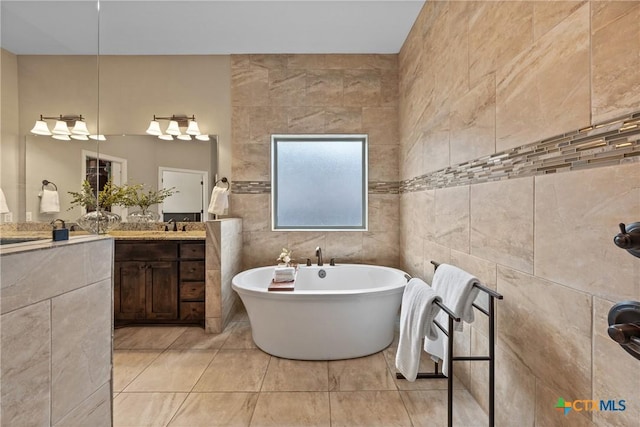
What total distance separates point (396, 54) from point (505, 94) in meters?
2.33

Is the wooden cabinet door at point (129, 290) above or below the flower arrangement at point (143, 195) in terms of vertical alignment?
below

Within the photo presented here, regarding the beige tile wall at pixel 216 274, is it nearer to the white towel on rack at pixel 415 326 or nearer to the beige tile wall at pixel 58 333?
the beige tile wall at pixel 58 333

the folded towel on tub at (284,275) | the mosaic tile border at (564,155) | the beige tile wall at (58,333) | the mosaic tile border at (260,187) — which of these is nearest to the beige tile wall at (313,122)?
the mosaic tile border at (260,187)

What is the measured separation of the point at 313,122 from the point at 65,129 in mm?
2558

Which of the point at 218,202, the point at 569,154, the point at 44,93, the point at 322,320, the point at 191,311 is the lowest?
the point at 191,311

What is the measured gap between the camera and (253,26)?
293cm

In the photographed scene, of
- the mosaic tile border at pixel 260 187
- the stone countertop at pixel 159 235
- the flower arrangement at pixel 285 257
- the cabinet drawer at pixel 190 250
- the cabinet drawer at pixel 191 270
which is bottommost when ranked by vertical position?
the cabinet drawer at pixel 191 270

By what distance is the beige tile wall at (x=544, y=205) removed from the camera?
94 cm

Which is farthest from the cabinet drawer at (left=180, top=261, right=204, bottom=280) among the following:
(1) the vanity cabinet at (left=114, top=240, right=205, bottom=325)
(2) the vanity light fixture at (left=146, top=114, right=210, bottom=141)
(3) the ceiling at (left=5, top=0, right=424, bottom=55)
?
(3) the ceiling at (left=5, top=0, right=424, bottom=55)

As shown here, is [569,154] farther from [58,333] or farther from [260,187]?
[260,187]

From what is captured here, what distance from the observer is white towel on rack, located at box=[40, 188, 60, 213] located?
1084 millimetres

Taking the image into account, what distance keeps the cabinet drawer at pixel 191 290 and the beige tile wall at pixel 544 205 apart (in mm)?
2365

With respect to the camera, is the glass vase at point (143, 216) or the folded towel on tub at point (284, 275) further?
the glass vase at point (143, 216)

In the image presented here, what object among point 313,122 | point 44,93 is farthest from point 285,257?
point 44,93
